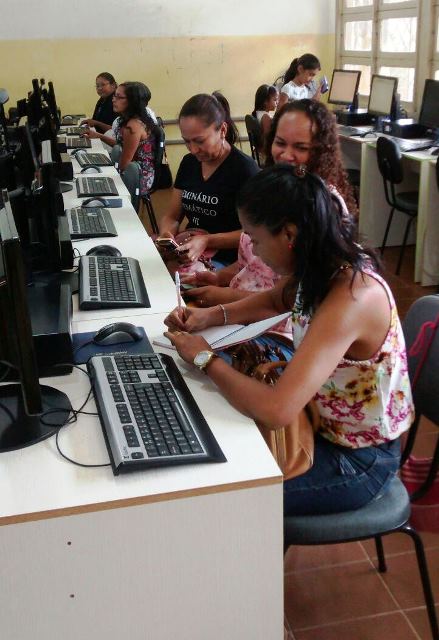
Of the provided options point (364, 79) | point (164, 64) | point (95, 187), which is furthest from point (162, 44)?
point (95, 187)

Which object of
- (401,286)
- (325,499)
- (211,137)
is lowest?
(401,286)

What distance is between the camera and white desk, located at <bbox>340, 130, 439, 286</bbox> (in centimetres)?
393

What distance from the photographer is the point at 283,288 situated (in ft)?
5.94

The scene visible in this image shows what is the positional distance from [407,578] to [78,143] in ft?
14.2

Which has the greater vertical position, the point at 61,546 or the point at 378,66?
the point at 378,66

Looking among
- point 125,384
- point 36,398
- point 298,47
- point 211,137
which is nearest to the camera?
point 36,398

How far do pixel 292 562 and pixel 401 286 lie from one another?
2496 mm

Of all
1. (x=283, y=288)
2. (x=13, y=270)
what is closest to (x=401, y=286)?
(x=283, y=288)

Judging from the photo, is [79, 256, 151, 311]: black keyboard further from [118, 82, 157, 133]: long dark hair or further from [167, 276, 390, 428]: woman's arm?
[118, 82, 157, 133]: long dark hair

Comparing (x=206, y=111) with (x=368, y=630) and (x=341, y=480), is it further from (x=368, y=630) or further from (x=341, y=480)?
(x=368, y=630)

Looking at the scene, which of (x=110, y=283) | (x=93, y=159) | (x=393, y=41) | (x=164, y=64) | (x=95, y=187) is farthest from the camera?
(x=164, y=64)

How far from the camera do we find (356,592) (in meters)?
1.80

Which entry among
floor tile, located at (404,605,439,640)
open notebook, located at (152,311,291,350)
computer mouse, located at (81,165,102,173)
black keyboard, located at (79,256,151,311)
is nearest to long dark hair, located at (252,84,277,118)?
computer mouse, located at (81,165,102,173)

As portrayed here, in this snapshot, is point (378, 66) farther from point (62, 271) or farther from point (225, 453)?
point (225, 453)
